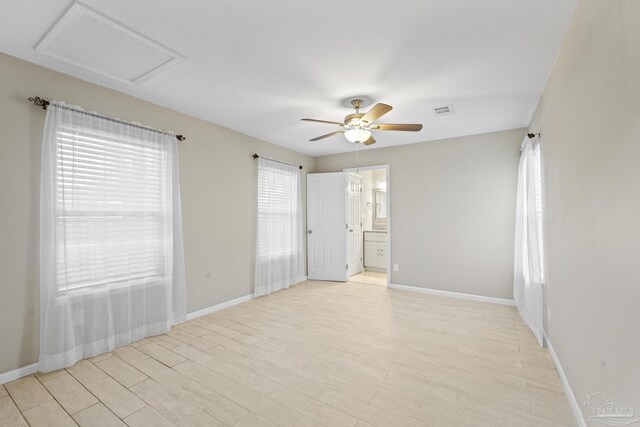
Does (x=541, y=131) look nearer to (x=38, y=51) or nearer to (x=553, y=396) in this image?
(x=553, y=396)

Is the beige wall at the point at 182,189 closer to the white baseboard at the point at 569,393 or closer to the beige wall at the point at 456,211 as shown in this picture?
the beige wall at the point at 456,211

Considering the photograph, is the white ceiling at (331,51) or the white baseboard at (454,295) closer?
the white ceiling at (331,51)

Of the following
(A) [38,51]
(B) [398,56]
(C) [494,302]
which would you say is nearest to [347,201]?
(C) [494,302]

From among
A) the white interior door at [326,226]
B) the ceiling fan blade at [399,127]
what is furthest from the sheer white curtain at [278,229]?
the ceiling fan blade at [399,127]

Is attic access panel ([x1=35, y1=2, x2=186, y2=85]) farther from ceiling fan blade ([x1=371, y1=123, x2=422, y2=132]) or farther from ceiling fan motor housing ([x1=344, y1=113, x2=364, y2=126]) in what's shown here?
ceiling fan blade ([x1=371, y1=123, x2=422, y2=132])

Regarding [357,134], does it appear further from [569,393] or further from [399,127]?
[569,393]

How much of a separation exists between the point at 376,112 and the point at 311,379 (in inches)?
94.4

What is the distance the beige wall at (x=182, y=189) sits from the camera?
7.27 ft

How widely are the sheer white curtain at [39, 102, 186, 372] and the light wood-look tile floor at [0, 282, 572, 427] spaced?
257mm

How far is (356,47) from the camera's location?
6.89 ft

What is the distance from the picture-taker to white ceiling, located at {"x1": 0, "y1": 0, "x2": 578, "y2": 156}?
172 cm

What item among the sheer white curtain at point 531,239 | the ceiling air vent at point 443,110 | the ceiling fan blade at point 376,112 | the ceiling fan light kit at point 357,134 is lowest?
the sheer white curtain at point 531,239

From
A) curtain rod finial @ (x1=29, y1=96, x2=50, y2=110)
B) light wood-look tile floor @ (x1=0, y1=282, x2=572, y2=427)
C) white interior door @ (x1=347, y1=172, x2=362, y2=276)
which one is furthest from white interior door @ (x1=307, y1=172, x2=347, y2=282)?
curtain rod finial @ (x1=29, y1=96, x2=50, y2=110)

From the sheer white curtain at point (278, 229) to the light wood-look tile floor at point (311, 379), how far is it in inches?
46.3
